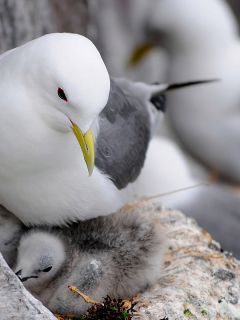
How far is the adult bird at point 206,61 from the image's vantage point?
243cm

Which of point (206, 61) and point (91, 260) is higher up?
point (91, 260)

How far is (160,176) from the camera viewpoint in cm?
220

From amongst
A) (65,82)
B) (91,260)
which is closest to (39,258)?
(91,260)

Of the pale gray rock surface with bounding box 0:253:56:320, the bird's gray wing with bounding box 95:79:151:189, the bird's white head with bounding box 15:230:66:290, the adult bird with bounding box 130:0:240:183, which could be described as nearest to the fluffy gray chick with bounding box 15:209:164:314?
the bird's white head with bounding box 15:230:66:290

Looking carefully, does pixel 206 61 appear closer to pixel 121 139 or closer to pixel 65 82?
pixel 121 139

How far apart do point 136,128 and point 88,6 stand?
1.12 meters

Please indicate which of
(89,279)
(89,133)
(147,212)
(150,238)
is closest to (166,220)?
(147,212)

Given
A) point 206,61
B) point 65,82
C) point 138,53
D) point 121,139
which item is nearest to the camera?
point 65,82

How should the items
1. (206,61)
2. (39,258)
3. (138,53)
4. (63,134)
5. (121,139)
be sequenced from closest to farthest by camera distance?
1. (63,134)
2. (39,258)
3. (121,139)
4. (206,61)
5. (138,53)

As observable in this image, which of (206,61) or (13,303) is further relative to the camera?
(206,61)

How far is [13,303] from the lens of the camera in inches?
38.4

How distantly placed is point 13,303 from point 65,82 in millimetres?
472

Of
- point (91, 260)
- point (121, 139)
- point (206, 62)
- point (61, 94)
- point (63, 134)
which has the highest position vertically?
point (61, 94)

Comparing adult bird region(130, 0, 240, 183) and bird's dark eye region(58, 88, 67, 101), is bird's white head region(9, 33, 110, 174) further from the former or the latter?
adult bird region(130, 0, 240, 183)
